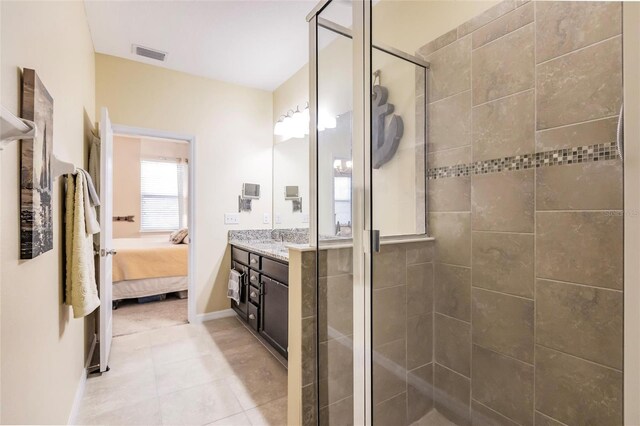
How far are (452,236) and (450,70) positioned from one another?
0.95m

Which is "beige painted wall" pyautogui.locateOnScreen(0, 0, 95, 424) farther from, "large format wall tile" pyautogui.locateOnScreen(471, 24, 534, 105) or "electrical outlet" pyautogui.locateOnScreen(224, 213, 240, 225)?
"large format wall tile" pyautogui.locateOnScreen(471, 24, 534, 105)

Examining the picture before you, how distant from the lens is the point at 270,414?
5.94 feet

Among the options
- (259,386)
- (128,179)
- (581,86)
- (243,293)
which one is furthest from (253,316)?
(128,179)

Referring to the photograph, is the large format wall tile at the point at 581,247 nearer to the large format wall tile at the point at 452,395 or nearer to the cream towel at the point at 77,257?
the large format wall tile at the point at 452,395

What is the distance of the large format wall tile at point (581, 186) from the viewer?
1.15m

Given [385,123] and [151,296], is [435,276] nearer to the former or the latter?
[385,123]

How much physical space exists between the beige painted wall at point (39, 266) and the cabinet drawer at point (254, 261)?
4.23 feet

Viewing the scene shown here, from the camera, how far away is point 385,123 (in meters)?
1.88

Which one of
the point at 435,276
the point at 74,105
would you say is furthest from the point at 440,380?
the point at 74,105

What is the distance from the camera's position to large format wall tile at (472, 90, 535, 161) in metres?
1.42

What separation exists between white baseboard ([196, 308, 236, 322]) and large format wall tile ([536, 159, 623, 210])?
313 cm

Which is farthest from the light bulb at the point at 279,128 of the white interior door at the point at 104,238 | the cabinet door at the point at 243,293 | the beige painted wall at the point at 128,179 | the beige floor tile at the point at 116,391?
the beige painted wall at the point at 128,179

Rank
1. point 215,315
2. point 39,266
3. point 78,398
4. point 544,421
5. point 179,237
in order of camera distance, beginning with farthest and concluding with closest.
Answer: point 179,237, point 215,315, point 78,398, point 544,421, point 39,266

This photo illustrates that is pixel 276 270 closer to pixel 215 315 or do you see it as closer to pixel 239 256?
pixel 239 256
